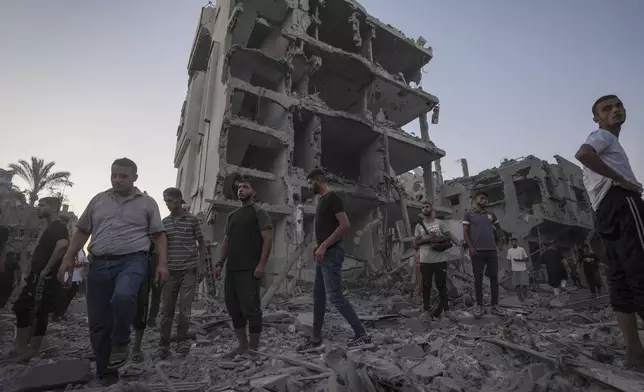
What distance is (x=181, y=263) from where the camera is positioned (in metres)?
4.05

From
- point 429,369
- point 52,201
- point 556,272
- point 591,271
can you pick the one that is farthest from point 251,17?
point 591,271

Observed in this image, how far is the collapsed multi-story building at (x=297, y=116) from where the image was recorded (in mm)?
13078

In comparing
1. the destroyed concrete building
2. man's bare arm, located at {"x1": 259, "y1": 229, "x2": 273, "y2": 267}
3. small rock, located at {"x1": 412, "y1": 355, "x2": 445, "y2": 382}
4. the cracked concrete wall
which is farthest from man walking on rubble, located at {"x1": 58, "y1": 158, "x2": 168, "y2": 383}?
the cracked concrete wall

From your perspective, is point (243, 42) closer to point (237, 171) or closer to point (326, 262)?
point (237, 171)

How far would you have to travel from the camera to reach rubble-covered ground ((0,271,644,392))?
2104mm

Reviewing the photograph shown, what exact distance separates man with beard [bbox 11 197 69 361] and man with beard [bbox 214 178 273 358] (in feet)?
6.44

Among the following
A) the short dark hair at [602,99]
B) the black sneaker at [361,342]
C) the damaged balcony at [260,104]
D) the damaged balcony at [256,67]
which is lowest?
the black sneaker at [361,342]

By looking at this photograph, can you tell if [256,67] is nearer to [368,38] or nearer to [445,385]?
[368,38]

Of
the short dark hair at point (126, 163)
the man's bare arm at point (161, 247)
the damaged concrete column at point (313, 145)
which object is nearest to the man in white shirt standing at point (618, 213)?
the man's bare arm at point (161, 247)

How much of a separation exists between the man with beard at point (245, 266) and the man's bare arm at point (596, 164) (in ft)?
9.65

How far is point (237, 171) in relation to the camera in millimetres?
12320

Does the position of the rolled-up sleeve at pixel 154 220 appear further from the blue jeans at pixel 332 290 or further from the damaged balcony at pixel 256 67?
the damaged balcony at pixel 256 67

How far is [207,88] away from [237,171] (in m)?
6.96

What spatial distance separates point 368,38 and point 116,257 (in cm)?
1837
